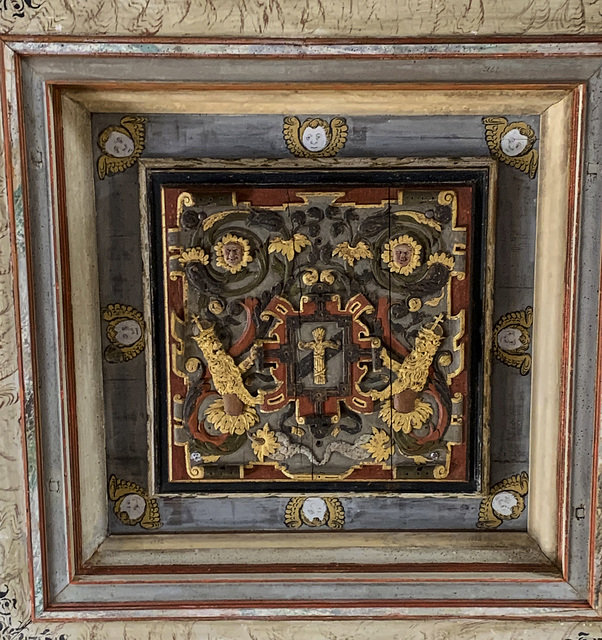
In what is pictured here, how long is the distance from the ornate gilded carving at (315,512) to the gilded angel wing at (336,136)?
6.25ft

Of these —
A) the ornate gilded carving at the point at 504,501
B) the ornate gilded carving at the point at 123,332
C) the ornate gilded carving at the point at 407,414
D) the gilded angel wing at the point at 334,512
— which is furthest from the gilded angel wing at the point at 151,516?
the ornate gilded carving at the point at 504,501

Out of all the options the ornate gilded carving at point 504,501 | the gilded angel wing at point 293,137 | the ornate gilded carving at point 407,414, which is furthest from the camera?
the ornate gilded carving at point 504,501

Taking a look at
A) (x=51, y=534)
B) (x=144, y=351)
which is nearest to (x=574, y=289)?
(x=144, y=351)

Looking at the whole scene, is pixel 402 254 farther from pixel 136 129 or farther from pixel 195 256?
pixel 136 129

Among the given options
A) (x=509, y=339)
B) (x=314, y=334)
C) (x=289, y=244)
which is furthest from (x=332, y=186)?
(x=509, y=339)

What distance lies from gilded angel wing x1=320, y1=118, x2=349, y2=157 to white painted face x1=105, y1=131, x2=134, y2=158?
101cm

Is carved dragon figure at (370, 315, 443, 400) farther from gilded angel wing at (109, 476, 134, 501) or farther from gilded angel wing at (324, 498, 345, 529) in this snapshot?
gilded angel wing at (109, 476, 134, 501)

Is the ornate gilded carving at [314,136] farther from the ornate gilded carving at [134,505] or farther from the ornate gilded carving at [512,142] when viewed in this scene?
the ornate gilded carving at [134,505]

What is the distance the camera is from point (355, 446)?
3.15 metres

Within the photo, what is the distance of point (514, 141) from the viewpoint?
2.99 m

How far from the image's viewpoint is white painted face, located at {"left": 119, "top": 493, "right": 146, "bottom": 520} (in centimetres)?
324

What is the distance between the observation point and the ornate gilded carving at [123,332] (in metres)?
3.12

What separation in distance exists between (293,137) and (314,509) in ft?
6.69

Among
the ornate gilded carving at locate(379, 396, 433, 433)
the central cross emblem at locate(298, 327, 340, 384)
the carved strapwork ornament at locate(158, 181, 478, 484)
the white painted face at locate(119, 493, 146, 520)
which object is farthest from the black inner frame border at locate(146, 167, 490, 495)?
the central cross emblem at locate(298, 327, 340, 384)
